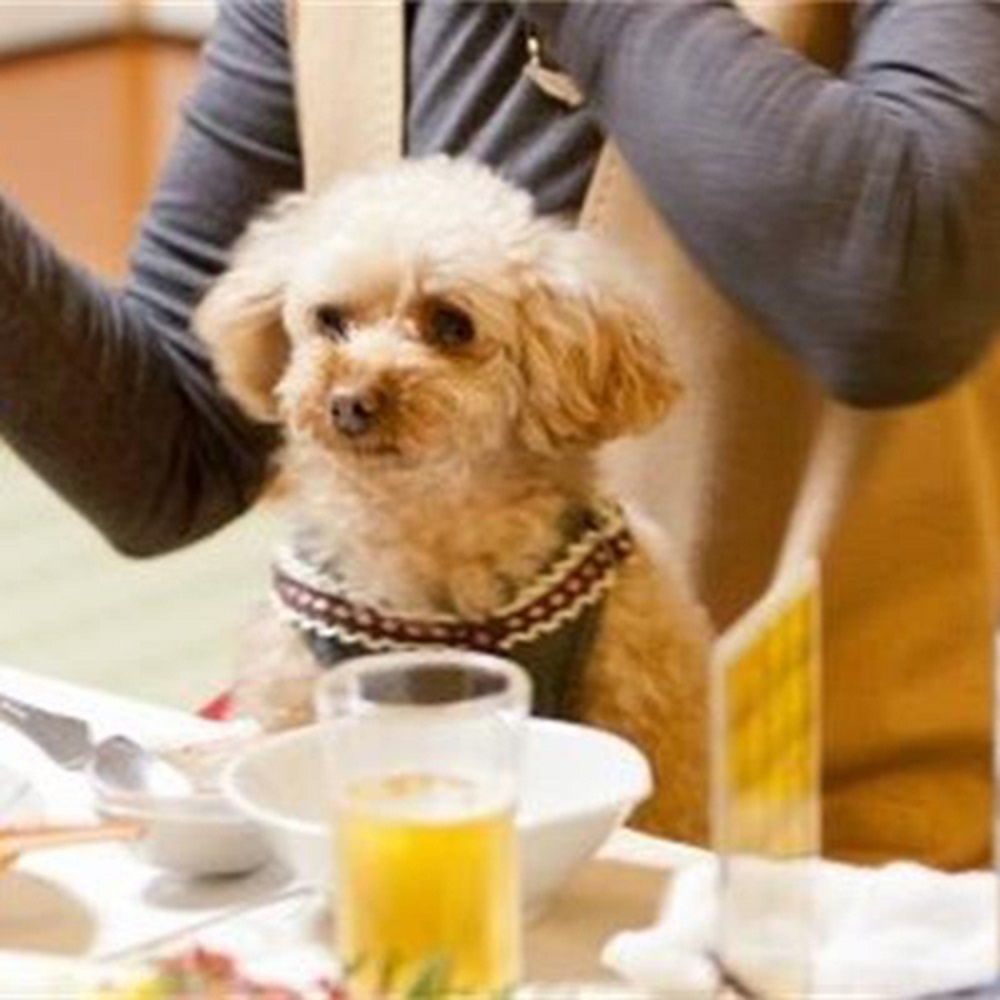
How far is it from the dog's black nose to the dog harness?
79 millimetres

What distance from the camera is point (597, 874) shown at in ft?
3.56

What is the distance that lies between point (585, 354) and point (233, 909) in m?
0.41

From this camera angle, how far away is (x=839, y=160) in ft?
4.13

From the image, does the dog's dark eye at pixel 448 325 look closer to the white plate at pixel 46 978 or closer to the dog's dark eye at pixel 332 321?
the dog's dark eye at pixel 332 321

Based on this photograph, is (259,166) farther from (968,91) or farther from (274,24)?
(968,91)

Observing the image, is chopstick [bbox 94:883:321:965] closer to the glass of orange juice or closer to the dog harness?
the glass of orange juice

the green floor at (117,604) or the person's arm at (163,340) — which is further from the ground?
the person's arm at (163,340)

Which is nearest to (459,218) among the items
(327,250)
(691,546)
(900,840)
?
(327,250)

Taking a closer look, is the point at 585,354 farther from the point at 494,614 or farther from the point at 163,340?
the point at 163,340

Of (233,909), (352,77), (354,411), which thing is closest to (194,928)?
(233,909)

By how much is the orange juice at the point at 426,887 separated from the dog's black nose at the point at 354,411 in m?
0.44

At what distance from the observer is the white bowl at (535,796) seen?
3.29ft

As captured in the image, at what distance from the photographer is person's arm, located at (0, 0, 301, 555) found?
146 centimetres

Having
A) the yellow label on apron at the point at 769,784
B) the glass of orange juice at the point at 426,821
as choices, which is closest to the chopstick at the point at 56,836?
the glass of orange juice at the point at 426,821
